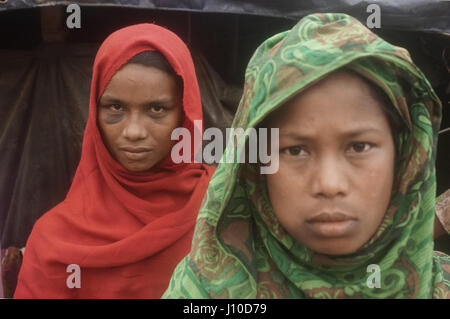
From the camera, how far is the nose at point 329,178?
3.31 feet

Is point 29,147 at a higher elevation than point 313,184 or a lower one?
higher

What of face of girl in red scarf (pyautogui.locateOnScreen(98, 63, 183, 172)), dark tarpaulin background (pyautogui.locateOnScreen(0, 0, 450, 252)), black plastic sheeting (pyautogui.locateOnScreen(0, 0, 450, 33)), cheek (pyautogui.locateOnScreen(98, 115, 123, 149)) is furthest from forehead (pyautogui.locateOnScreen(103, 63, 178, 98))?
dark tarpaulin background (pyautogui.locateOnScreen(0, 0, 450, 252))

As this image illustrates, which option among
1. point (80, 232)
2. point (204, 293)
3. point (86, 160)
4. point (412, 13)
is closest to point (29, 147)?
point (86, 160)

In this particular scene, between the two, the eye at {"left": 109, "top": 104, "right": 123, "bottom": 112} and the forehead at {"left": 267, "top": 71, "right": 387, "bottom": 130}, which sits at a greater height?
the eye at {"left": 109, "top": 104, "right": 123, "bottom": 112}

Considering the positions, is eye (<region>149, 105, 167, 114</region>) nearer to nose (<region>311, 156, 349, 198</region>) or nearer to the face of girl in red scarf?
the face of girl in red scarf

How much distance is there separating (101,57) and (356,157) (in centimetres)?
128

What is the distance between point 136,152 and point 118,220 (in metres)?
0.32

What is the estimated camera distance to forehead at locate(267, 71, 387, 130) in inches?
41.1

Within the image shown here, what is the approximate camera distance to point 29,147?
116 inches

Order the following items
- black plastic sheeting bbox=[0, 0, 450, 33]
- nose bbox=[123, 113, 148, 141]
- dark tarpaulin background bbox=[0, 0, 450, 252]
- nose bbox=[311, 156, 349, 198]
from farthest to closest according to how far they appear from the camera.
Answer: dark tarpaulin background bbox=[0, 0, 450, 252] < black plastic sheeting bbox=[0, 0, 450, 33] < nose bbox=[123, 113, 148, 141] < nose bbox=[311, 156, 349, 198]

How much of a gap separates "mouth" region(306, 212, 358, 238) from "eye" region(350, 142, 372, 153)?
0.48 ft

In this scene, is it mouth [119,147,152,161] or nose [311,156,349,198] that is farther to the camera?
mouth [119,147,152,161]

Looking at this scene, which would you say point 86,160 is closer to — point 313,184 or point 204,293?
point 204,293

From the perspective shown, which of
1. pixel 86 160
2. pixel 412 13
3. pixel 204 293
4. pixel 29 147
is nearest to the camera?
pixel 204 293
